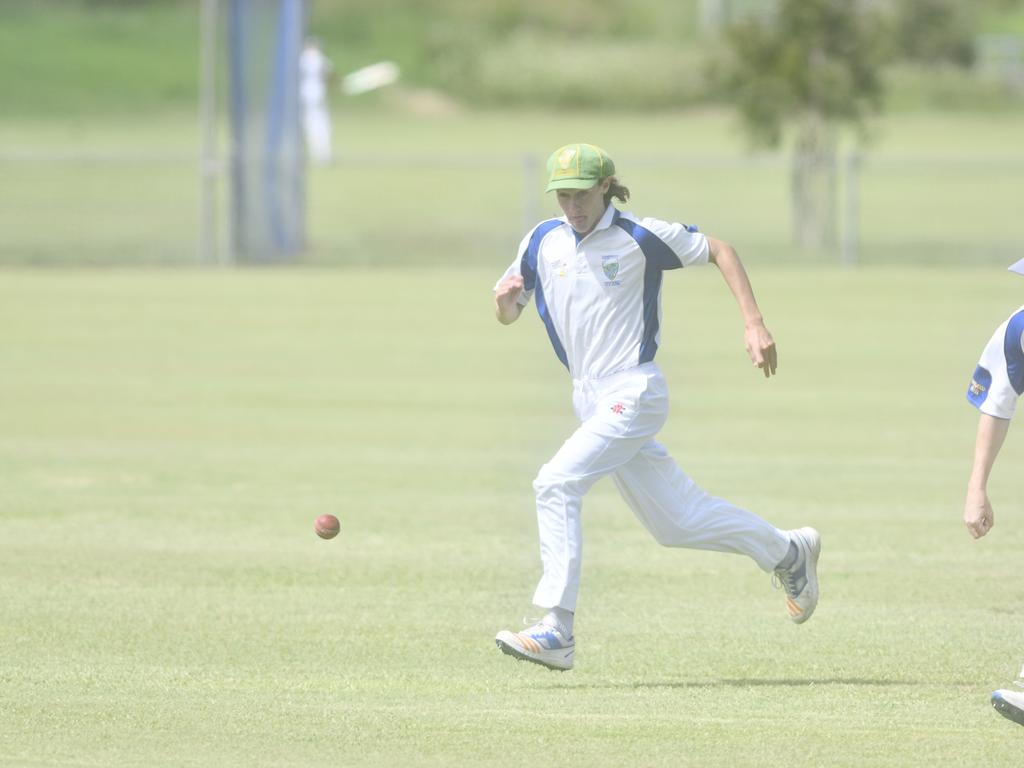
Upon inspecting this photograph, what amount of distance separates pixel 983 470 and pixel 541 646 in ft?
5.90

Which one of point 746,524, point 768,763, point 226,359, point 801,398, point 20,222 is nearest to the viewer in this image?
point 768,763

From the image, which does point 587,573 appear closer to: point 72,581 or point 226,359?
point 72,581

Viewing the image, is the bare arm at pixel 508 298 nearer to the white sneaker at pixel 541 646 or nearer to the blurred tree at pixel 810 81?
the white sneaker at pixel 541 646

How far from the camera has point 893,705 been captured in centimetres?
728

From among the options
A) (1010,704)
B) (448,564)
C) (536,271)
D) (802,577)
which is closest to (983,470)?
(1010,704)

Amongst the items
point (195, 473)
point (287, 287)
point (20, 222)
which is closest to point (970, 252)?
point (287, 287)

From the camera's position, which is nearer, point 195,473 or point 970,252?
point 195,473

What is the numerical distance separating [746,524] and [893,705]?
44.7 inches

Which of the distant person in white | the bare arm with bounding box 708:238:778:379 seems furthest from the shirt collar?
the distant person in white

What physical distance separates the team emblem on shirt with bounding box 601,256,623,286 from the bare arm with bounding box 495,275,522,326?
1.26ft

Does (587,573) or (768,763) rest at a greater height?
(768,763)

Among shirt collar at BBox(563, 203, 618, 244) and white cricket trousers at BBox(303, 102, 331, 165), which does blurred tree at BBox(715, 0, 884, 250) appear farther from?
shirt collar at BBox(563, 203, 618, 244)

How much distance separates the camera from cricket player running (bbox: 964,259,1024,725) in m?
6.80

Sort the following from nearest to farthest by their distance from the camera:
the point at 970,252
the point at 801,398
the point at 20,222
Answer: the point at 801,398
the point at 970,252
the point at 20,222
